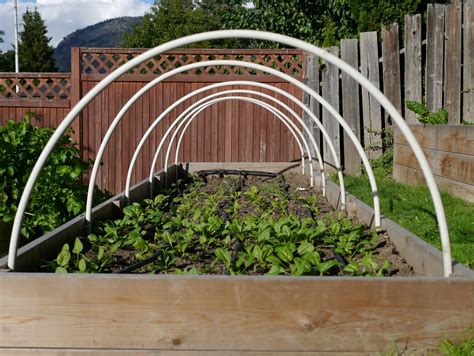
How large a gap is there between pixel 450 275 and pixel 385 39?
5459 mm

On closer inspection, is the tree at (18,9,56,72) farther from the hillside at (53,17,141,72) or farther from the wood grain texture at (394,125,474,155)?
the hillside at (53,17,141,72)

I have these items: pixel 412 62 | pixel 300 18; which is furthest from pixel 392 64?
pixel 300 18

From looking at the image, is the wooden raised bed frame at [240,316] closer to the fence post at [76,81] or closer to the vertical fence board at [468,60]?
the vertical fence board at [468,60]

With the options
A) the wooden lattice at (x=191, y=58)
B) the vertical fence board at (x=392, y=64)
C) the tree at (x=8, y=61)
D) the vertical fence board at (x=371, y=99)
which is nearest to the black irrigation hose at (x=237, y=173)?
the vertical fence board at (x=371, y=99)

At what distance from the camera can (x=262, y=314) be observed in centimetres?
194

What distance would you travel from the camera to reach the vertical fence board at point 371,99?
291 inches

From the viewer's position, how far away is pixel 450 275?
7.11ft

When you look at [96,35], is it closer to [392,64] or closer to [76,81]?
[76,81]

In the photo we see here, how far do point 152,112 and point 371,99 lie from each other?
9.78 feet

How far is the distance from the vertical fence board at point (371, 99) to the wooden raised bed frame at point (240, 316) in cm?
562

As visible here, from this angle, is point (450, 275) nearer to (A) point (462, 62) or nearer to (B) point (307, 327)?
(B) point (307, 327)

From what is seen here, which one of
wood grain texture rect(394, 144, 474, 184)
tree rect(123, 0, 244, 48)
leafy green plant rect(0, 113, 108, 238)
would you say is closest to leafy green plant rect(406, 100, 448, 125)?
wood grain texture rect(394, 144, 474, 184)

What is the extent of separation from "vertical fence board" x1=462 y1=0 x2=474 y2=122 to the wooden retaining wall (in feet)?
1.30

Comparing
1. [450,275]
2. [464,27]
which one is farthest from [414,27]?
Result: [450,275]
